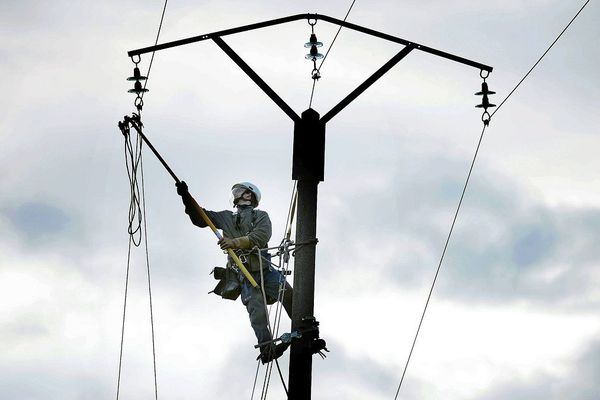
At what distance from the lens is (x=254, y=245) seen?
1350 centimetres

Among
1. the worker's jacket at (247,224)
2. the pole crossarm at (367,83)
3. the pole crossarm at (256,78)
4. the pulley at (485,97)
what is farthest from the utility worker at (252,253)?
the pulley at (485,97)

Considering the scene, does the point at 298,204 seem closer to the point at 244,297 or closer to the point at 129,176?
the point at 244,297

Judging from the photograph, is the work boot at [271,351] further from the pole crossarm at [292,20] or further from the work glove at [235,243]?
the pole crossarm at [292,20]

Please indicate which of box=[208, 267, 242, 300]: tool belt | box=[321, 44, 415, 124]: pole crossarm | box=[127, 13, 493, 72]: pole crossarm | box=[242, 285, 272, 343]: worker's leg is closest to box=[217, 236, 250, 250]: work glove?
box=[208, 267, 242, 300]: tool belt

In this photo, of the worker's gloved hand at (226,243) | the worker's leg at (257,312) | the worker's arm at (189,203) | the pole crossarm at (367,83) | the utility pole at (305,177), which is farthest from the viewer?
the worker's arm at (189,203)

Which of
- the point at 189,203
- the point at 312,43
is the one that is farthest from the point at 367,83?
the point at 189,203

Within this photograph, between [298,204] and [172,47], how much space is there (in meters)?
2.04

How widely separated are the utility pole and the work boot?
258 millimetres

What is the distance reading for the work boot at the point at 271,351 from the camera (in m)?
12.9

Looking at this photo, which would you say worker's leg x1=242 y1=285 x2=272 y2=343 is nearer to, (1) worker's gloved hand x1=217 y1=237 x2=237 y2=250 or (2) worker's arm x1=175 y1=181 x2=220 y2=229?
(1) worker's gloved hand x1=217 y1=237 x2=237 y2=250

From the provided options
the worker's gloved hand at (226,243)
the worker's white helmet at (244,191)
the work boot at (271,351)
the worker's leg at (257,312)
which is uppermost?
the worker's white helmet at (244,191)

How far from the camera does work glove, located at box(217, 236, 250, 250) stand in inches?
527

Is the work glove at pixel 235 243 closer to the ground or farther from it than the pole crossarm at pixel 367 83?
closer to the ground

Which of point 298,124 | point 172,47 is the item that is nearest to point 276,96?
point 298,124
